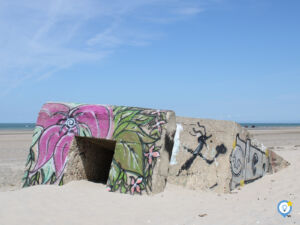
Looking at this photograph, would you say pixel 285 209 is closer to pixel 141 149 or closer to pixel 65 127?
pixel 141 149

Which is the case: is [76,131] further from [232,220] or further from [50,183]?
[232,220]

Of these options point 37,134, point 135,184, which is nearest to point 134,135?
point 135,184

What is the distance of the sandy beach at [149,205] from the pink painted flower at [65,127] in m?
0.79

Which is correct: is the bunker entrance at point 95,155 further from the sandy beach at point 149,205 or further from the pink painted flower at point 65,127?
the sandy beach at point 149,205

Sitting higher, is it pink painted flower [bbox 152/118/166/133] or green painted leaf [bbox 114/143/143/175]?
pink painted flower [bbox 152/118/166/133]

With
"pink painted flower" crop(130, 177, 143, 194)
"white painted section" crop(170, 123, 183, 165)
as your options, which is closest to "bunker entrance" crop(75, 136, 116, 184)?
"pink painted flower" crop(130, 177, 143, 194)

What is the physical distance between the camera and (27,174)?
7.83 m

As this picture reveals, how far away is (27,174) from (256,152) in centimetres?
550

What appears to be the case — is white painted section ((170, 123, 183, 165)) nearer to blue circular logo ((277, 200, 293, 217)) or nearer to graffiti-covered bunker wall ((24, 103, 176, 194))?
graffiti-covered bunker wall ((24, 103, 176, 194))

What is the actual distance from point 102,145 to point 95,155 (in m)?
0.30

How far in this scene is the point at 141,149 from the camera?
23.4 ft

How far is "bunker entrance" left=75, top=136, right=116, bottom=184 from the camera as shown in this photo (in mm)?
7968

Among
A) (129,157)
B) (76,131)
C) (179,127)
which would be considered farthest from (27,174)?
(179,127)

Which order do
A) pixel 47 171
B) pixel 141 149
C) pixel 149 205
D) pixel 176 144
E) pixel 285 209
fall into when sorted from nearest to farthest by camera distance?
pixel 285 209, pixel 149 205, pixel 141 149, pixel 47 171, pixel 176 144
